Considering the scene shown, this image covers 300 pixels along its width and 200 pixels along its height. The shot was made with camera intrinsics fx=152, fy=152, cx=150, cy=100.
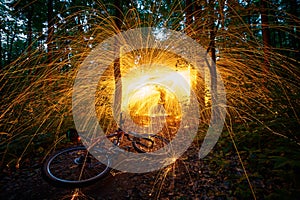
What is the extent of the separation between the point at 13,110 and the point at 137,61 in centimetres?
356

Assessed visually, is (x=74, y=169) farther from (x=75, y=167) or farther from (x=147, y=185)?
(x=147, y=185)

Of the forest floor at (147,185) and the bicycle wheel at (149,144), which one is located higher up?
the bicycle wheel at (149,144)

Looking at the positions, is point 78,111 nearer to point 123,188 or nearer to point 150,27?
point 123,188

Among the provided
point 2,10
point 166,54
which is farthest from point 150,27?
point 2,10

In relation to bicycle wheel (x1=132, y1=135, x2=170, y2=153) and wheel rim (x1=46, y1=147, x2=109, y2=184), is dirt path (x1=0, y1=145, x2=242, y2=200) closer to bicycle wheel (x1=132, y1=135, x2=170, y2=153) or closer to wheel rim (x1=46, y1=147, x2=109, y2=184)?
wheel rim (x1=46, y1=147, x2=109, y2=184)

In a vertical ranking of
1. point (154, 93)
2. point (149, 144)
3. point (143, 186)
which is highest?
point (154, 93)

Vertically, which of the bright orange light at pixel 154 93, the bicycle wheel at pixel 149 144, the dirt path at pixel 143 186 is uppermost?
the bright orange light at pixel 154 93

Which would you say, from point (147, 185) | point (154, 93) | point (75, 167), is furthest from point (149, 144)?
point (154, 93)

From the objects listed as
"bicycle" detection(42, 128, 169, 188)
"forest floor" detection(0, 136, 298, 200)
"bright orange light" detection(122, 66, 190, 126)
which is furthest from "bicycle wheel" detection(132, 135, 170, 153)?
"bright orange light" detection(122, 66, 190, 126)

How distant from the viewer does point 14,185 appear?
2.42m

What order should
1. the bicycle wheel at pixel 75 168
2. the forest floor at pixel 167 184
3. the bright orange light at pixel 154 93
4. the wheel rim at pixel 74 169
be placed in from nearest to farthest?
the forest floor at pixel 167 184 → the bicycle wheel at pixel 75 168 → the wheel rim at pixel 74 169 → the bright orange light at pixel 154 93

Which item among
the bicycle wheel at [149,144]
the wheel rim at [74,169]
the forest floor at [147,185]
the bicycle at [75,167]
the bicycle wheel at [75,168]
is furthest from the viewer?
the bicycle wheel at [149,144]

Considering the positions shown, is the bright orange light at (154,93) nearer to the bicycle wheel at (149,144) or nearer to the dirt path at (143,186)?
the bicycle wheel at (149,144)

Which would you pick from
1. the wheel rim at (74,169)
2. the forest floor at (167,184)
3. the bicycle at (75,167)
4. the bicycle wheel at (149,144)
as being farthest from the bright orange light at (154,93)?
the wheel rim at (74,169)
